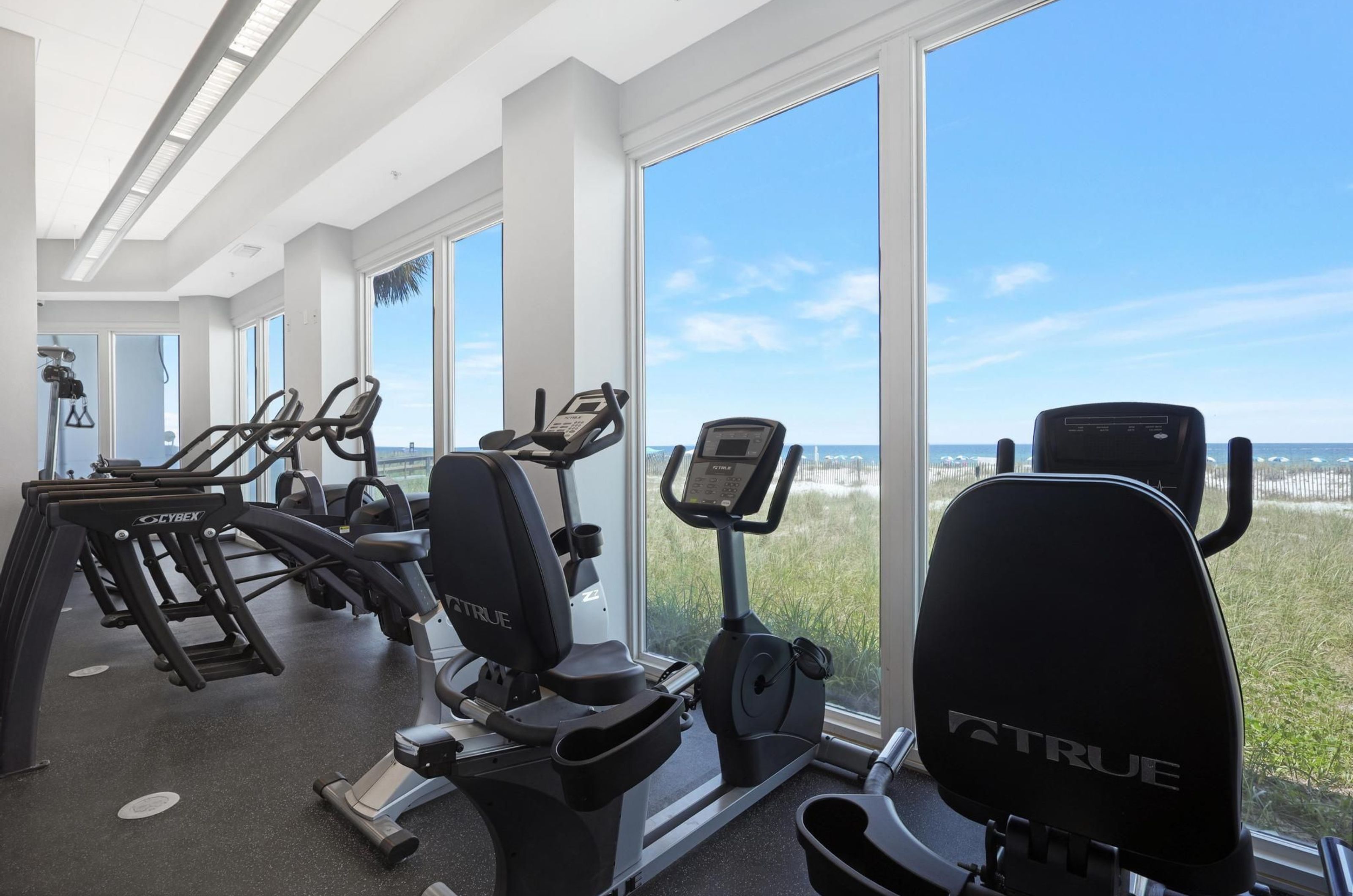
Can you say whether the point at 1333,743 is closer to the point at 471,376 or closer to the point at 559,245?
the point at 559,245

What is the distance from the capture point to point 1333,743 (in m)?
1.82

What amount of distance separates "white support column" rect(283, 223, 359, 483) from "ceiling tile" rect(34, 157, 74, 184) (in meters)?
1.71

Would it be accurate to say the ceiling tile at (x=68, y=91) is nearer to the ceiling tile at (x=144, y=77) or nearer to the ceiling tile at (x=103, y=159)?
the ceiling tile at (x=144, y=77)

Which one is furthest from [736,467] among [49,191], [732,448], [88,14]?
[49,191]

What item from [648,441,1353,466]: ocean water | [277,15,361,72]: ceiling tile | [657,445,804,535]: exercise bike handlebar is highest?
[277,15,361,72]: ceiling tile

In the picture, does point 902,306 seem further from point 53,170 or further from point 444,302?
point 53,170

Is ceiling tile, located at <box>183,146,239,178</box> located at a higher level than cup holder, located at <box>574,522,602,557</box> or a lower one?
higher

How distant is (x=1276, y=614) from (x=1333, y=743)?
335 millimetres

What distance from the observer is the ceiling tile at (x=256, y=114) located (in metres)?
4.74

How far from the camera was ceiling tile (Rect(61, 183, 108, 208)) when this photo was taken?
20.7ft

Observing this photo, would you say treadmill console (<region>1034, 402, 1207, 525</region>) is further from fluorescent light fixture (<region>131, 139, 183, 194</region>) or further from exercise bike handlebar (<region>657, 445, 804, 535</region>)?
fluorescent light fixture (<region>131, 139, 183, 194</region>)

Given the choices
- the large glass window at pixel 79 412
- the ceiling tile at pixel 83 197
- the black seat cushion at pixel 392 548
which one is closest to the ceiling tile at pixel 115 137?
the ceiling tile at pixel 83 197

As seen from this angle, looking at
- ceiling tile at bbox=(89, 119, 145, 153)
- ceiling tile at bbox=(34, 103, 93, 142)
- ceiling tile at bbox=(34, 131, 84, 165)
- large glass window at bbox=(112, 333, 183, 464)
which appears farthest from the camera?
large glass window at bbox=(112, 333, 183, 464)

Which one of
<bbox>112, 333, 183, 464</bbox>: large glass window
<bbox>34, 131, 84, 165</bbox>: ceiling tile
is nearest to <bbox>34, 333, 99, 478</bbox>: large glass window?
<bbox>112, 333, 183, 464</bbox>: large glass window
